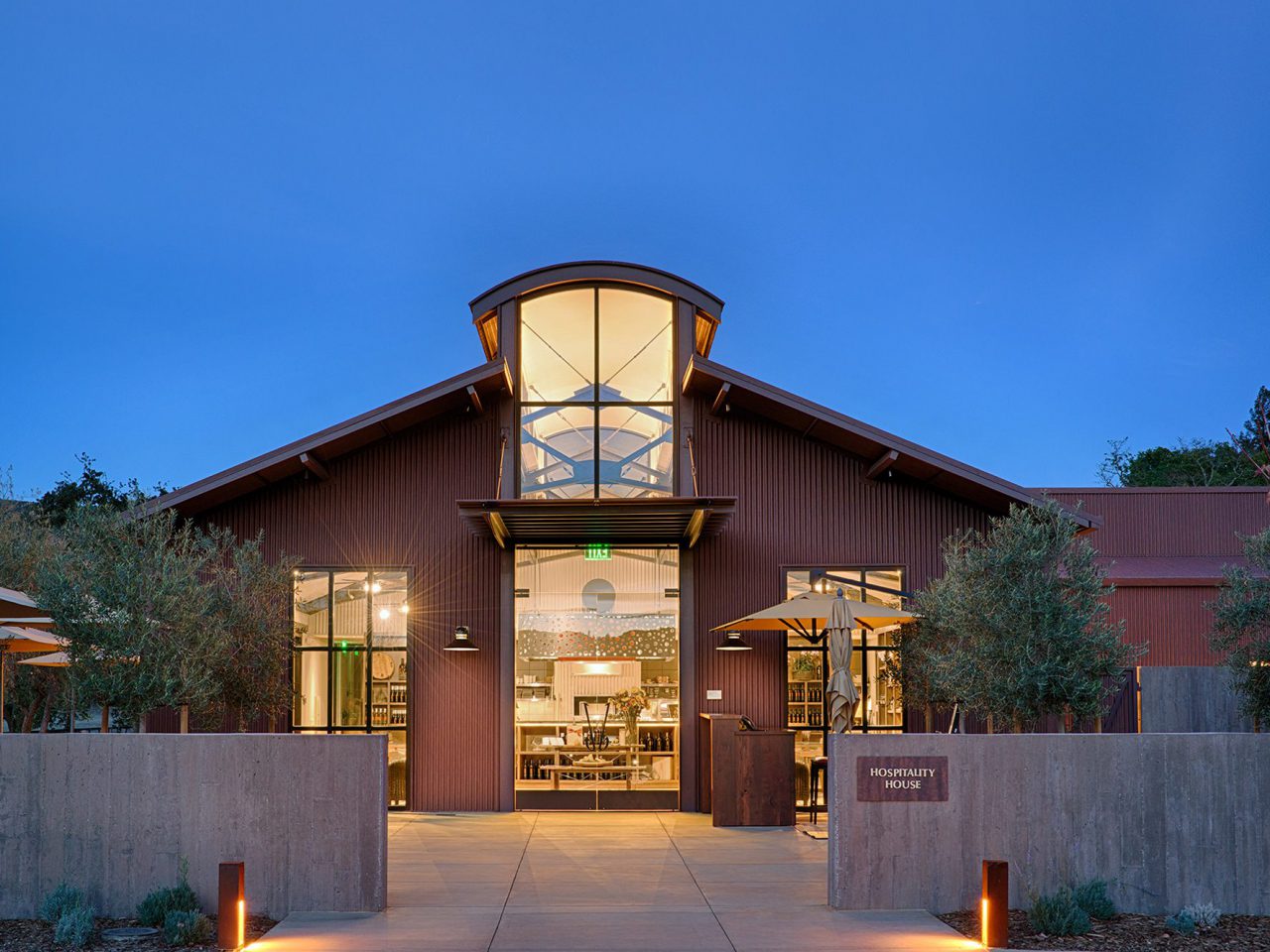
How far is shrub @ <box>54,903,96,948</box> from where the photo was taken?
352 inches

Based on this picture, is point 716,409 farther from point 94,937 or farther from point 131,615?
point 94,937

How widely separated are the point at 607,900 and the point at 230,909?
3.13 metres

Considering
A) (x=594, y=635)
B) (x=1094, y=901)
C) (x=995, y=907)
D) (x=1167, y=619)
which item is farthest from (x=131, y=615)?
(x=1167, y=619)

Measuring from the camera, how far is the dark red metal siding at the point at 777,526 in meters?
17.0

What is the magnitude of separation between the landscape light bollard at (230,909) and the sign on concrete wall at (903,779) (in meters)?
4.85

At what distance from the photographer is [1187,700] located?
1466 cm

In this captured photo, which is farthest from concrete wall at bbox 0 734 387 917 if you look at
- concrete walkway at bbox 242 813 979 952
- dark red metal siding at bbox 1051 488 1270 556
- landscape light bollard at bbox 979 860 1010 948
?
dark red metal siding at bbox 1051 488 1270 556

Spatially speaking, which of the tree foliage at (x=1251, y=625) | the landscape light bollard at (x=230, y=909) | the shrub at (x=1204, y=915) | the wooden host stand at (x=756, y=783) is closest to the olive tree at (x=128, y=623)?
the landscape light bollard at (x=230, y=909)

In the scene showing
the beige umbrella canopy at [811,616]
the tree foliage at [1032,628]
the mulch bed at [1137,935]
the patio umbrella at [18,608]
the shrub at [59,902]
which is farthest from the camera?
the beige umbrella canopy at [811,616]

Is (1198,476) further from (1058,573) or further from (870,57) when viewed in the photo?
(1058,573)

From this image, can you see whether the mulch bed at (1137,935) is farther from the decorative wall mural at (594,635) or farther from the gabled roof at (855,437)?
the decorative wall mural at (594,635)

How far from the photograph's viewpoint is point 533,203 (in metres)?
95.5

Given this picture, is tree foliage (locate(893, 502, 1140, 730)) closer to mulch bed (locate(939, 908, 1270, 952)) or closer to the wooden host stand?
mulch bed (locate(939, 908, 1270, 952))

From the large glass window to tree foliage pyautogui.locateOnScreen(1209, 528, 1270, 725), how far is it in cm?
758
